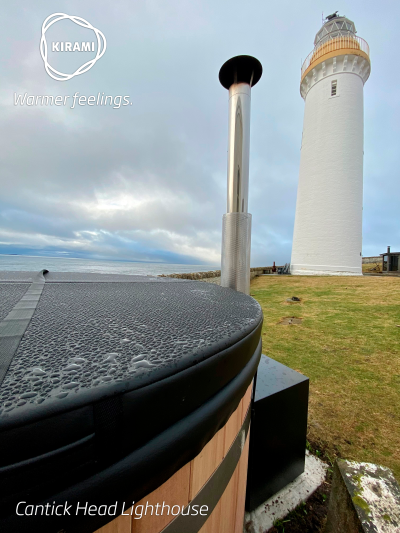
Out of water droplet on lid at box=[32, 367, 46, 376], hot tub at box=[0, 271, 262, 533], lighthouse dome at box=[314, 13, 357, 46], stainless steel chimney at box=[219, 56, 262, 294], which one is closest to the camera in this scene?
hot tub at box=[0, 271, 262, 533]

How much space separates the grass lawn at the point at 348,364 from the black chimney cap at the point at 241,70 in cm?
329

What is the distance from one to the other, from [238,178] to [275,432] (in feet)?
6.30

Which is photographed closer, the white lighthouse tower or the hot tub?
the hot tub

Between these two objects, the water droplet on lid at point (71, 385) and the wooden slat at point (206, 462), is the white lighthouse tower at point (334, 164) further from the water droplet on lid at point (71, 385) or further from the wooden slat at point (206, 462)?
the water droplet on lid at point (71, 385)

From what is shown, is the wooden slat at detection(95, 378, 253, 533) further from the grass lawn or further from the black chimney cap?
the black chimney cap

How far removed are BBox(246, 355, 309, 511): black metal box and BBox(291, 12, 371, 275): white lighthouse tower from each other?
1279 centimetres

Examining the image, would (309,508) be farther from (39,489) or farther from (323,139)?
(323,139)

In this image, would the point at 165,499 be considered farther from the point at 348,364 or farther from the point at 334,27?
the point at 334,27

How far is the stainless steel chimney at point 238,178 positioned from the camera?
199 centimetres

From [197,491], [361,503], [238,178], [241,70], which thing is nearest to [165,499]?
[197,491]

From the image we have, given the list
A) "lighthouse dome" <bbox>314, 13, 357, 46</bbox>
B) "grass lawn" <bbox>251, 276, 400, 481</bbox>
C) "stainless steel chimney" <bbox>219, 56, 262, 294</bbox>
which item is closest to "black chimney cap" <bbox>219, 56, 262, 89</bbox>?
"stainless steel chimney" <bbox>219, 56, 262, 294</bbox>

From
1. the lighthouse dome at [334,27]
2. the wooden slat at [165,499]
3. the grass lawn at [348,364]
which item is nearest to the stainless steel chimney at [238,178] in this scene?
the wooden slat at [165,499]

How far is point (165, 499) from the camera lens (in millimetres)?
579

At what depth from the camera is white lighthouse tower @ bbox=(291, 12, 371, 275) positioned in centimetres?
1252
